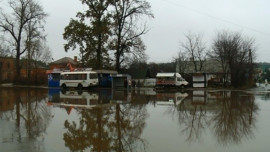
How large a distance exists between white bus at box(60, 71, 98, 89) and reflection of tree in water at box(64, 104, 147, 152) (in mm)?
26546

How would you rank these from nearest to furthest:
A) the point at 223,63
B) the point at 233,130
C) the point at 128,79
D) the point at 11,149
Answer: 1. the point at 11,149
2. the point at 233,130
3. the point at 128,79
4. the point at 223,63

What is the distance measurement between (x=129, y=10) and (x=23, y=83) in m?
24.6

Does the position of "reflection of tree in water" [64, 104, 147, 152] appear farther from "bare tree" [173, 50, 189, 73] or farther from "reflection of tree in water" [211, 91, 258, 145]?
"bare tree" [173, 50, 189, 73]

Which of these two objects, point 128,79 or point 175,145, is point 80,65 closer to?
point 128,79

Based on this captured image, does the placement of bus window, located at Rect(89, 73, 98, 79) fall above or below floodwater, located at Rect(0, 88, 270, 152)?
above

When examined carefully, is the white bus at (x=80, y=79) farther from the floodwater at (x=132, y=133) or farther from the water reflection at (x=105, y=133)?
the water reflection at (x=105, y=133)

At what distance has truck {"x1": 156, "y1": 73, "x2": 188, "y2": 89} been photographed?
45.0 m

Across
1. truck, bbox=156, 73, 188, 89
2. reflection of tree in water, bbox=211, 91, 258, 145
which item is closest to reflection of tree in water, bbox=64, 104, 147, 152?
reflection of tree in water, bbox=211, 91, 258, 145

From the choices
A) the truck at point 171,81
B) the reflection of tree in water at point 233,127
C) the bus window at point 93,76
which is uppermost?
the bus window at point 93,76

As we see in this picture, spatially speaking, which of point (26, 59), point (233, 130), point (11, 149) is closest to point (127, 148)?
point (11, 149)

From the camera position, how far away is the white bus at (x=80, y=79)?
4084cm

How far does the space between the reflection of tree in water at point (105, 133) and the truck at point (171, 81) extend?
101 feet

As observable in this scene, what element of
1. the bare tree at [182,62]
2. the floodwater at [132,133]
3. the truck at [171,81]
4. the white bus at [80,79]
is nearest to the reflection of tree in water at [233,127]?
the floodwater at [132,133]

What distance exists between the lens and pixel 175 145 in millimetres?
8953
